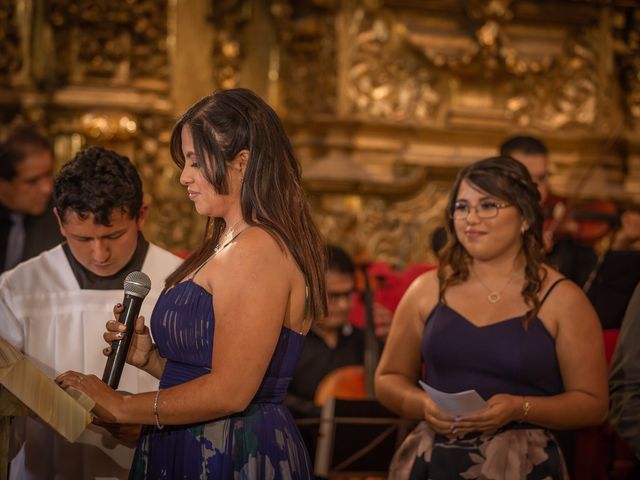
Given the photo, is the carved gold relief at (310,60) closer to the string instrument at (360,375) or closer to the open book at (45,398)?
the string instrument at (360,375)

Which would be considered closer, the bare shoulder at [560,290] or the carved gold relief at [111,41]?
the bare shoulder at [560,290]

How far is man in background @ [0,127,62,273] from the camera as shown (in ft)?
18.7

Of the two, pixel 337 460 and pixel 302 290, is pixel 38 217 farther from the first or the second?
pixel 302 290

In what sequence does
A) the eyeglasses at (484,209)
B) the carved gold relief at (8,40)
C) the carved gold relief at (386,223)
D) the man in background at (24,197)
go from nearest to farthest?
the eyeglasses at (484,209) < the man in background at (24,197) < the carved gold relief at (8,40) < the carved gold relief at (386,223)

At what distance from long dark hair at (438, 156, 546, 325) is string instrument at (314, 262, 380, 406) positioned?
1.64 metres

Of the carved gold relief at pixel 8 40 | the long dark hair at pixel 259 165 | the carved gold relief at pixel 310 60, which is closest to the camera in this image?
the long dark hair at pixel 259 165

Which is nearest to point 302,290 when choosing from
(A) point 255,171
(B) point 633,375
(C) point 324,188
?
(A) point 255,171

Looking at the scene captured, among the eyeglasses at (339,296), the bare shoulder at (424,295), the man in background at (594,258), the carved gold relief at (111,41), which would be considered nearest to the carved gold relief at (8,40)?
the carved gold relief at (111,41)

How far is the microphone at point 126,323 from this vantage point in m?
3.06

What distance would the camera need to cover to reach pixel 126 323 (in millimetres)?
3082

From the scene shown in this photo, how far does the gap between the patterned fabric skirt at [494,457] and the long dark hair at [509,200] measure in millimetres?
533

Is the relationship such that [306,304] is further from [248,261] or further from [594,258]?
[594,258]

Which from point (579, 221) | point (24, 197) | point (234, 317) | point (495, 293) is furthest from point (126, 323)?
point (579, 221)

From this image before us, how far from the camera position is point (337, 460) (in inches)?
178
